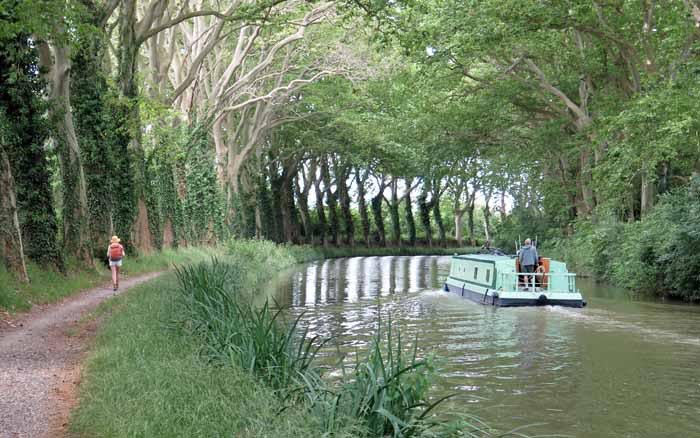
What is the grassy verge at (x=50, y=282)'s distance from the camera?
45.4 ft

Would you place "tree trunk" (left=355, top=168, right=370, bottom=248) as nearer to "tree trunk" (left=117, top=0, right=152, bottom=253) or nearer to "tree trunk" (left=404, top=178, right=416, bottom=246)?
"tree trunk" (left=404, top=178, right=416, bottom=246)

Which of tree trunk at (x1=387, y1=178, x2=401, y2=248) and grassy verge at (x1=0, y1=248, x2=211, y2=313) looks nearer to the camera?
grassy verge at (x1=0, y1=248, x2=211, y2=313)

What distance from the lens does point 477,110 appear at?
34969mm

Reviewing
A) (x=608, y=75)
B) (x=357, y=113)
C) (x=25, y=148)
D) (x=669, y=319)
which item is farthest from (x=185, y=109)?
(x=669, y=319)

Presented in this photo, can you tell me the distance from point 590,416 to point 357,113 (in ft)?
107

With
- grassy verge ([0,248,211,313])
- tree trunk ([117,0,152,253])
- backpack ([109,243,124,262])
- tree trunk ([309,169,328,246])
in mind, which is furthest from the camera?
tree trunk ([309,169,328,246])

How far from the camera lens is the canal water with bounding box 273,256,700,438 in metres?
9.37

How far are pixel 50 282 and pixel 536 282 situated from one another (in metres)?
14.0

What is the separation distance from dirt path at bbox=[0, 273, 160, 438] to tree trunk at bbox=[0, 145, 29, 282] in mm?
1270

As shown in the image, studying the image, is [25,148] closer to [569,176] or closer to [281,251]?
[281,251]

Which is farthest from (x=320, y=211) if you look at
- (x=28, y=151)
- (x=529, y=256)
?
(x=28, y=151)

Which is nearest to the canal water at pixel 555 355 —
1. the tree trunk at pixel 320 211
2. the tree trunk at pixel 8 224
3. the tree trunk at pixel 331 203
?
the tree trunk at pixel 8 224

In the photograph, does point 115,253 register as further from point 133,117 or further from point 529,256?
point 529,256

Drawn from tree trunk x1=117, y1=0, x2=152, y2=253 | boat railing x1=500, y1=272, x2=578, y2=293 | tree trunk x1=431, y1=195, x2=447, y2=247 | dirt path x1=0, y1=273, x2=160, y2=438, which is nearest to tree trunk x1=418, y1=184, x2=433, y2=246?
tree trunk x1=431, y1=195, x2=447, y2=247
